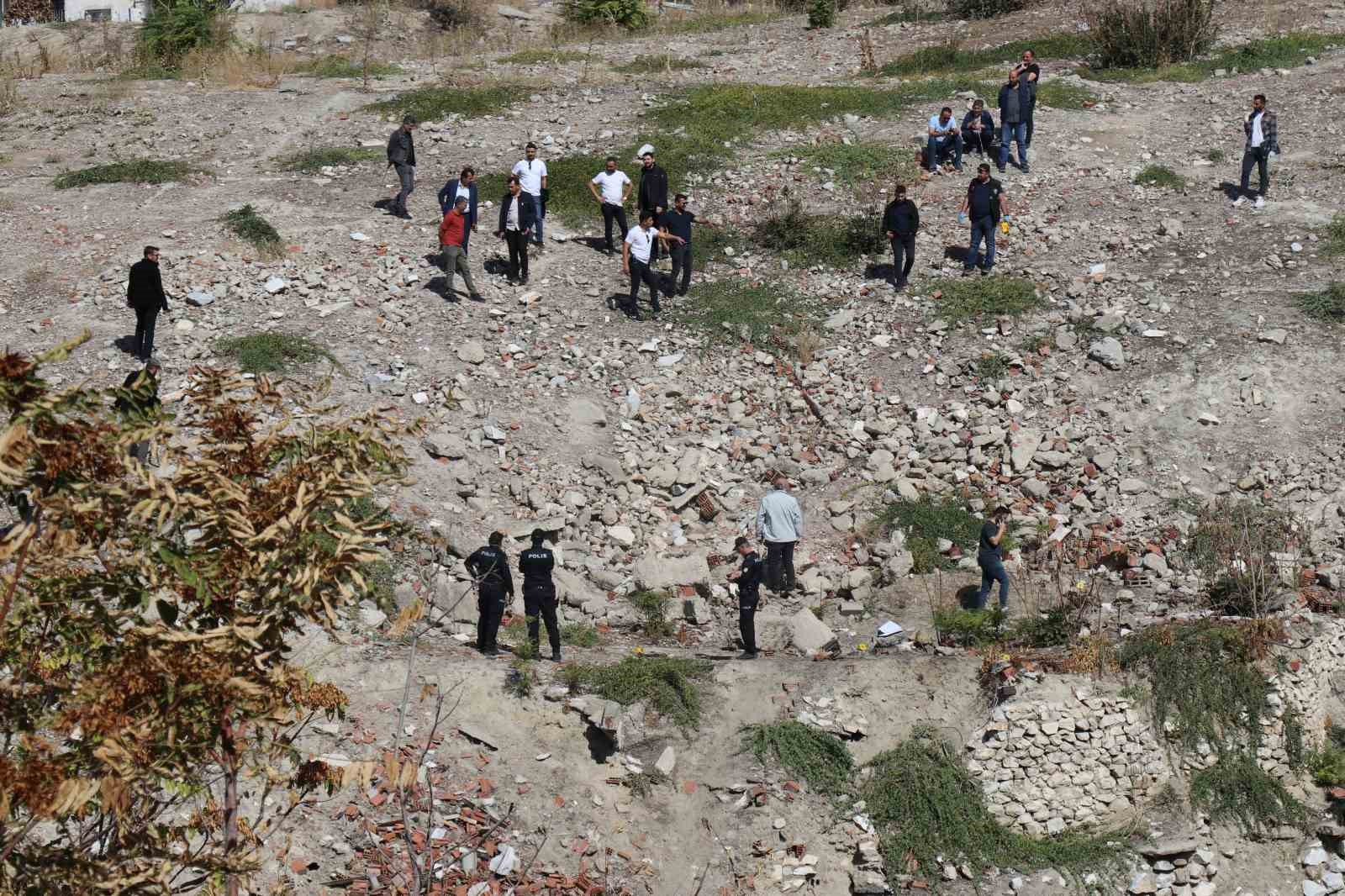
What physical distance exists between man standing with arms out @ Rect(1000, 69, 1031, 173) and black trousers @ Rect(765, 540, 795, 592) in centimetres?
916

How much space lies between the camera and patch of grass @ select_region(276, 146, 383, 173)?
20.1 meters

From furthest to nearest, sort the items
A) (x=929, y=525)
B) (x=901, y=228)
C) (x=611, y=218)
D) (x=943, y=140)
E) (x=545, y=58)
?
(x=545, y=58) → (x=943, y=140) → (x=611, y=218) → (x=901, y=228) → (x=929, y=525)

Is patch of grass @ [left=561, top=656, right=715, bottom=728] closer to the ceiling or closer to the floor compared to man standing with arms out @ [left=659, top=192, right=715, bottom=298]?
closer to the floor

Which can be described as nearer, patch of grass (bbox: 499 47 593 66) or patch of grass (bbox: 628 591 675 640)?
patch of grass (bbox: 628 591 675 640)

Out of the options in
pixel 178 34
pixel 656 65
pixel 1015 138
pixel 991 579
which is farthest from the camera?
pixel 178 34

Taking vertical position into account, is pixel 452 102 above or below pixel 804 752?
above

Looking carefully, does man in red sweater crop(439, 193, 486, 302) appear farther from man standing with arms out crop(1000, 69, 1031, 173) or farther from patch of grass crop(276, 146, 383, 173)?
man standing with arms out crop(1000, 69, 1031, 173)

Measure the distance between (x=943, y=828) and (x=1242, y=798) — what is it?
2.63m

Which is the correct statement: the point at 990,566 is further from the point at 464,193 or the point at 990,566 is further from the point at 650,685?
the point at 464,193

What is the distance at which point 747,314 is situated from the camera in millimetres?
16719

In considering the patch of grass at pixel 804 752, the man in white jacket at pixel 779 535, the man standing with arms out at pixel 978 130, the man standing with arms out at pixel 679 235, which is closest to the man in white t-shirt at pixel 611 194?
the man standing with arms out at pixel 679 235

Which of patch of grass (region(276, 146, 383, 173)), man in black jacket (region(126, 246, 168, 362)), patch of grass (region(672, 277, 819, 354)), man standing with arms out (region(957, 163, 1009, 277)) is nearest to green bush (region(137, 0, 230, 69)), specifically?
patch of grass (region(276, 146, 383, 173))

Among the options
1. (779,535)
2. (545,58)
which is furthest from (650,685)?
(545,58)

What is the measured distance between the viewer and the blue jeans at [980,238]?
1686 cm
